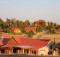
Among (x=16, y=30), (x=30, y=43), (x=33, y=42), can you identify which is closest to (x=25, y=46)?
(x=30, y=43)

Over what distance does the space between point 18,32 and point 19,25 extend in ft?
27.9

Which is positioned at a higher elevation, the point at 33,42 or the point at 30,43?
the point at 33,42

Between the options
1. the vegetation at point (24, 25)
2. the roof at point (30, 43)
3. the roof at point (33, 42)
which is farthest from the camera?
the vegetation at point (24, 25)

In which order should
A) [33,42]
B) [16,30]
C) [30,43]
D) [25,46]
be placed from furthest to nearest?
[16,30] → [33,42] → [30,43] → [25,46]

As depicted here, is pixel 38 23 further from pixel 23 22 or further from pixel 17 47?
pixel 17 47

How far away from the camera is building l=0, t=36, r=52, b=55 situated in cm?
4934

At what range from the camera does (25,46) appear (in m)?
49.8

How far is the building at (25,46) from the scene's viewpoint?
1943 inches

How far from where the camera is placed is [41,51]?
50.1 m

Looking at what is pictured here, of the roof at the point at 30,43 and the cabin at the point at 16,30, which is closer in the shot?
the roof at the point at 30,43

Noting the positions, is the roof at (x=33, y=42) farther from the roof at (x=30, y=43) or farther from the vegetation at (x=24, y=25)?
the vegetation at (x=24, y=25)

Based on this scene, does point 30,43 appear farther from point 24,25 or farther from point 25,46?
point 24,25

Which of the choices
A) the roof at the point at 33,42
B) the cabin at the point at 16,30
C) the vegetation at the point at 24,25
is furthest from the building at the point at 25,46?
the vegetation at the point at 24,25

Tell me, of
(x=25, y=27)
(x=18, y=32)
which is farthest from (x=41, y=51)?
(x=25, y=27)
